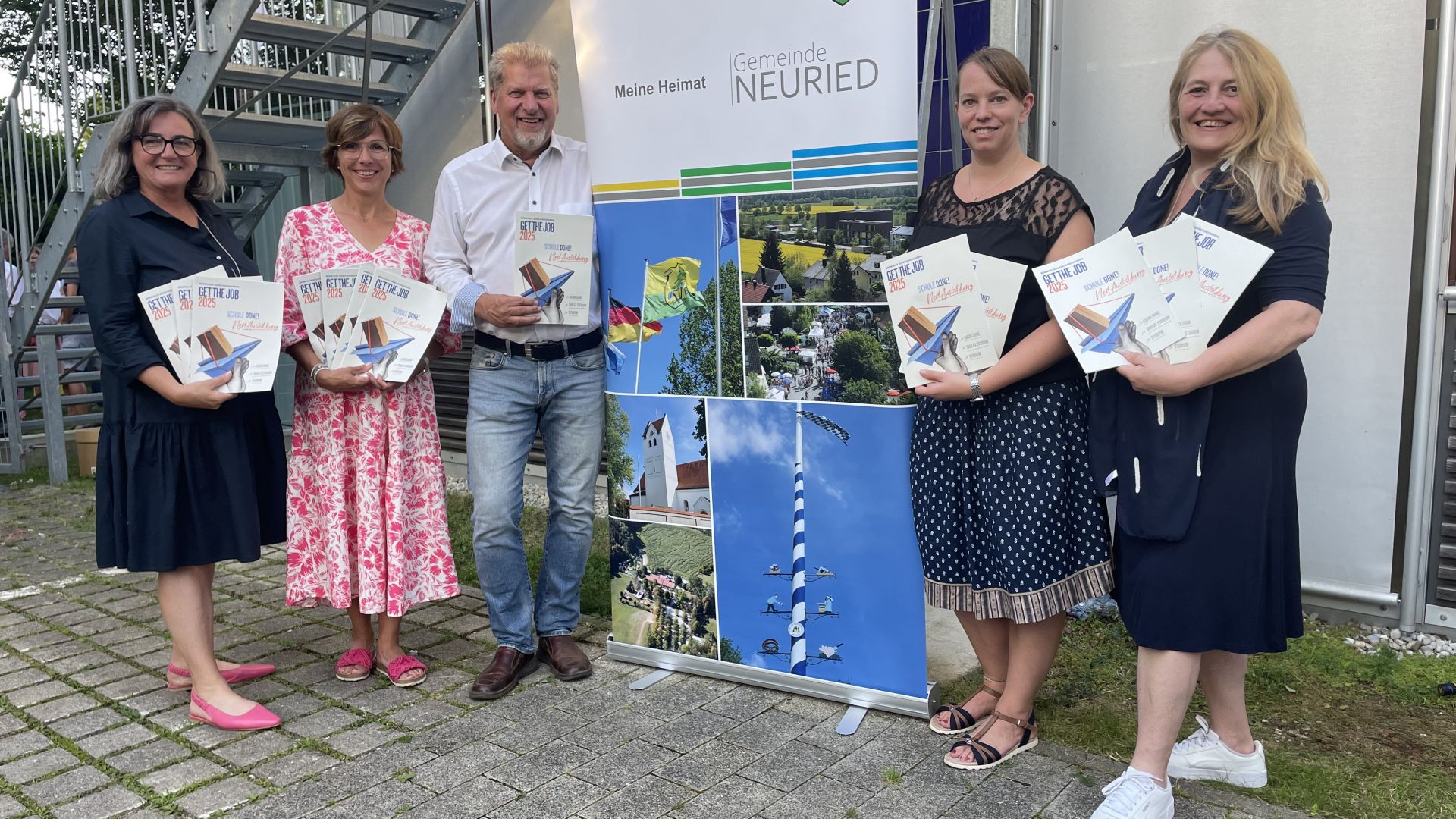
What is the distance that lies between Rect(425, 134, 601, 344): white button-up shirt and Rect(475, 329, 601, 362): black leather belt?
25 mm

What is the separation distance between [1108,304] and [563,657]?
2.36 meters

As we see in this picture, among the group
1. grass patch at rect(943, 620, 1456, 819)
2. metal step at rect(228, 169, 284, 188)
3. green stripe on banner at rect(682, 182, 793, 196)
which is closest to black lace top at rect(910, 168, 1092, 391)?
green stripe on banner at rect(682, 182, 793, 196)

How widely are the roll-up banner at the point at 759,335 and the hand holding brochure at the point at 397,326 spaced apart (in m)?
0.65

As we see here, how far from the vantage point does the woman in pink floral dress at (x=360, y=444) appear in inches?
146

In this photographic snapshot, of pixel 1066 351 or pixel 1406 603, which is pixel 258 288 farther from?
pixel 1406 603

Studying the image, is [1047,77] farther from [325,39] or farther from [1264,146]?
[325,39]

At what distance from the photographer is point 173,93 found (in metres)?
6.38

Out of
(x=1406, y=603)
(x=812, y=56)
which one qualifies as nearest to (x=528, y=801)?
(x=812, y=56)

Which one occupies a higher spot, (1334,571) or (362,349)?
(362,349)

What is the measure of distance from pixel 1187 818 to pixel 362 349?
2.97 metres

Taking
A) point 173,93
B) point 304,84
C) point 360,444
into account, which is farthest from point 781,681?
point 173,93

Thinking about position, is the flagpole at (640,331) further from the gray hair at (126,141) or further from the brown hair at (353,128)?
the gray hair at (126,141)

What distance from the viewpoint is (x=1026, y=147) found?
4430 mm

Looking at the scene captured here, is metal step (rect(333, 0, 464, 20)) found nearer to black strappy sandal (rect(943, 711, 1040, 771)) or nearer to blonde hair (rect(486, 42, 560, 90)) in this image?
blonde hair (rect(486, 42, 560, 90))
